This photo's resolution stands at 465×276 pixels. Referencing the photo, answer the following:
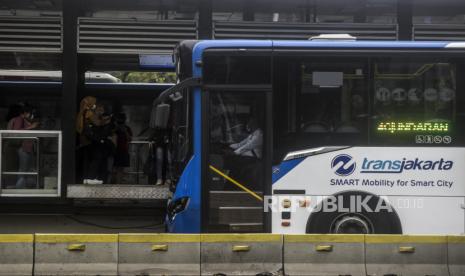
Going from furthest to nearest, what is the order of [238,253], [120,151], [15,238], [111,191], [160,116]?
[120,151] < [111,191] < [160,116] < [238,253] < [15,238]

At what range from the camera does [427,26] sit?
12016 millimetres

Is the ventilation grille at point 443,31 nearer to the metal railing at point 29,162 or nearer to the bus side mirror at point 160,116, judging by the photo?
the bus side mirror at point 160,116

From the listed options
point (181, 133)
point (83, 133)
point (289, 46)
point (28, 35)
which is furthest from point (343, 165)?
point (28, 35)

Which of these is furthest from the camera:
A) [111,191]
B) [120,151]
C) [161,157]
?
[120,151]

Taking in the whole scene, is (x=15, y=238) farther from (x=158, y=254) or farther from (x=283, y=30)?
(x=283, y=30)

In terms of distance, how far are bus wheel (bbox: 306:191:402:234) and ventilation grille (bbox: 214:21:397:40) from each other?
16.5ft

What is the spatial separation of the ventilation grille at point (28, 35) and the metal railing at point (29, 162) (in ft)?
5.70

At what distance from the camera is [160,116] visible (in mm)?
7719

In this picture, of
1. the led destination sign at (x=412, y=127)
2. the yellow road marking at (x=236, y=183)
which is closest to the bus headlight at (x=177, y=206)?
the yellow road marking at (x=236, y=183)

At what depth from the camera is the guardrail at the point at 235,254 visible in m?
6.94

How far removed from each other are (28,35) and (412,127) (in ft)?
26.4

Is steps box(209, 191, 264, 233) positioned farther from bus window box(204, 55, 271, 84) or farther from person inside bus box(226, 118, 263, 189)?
bus window box(204, 55, 271, 84)

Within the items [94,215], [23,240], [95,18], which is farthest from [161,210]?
[23,240]

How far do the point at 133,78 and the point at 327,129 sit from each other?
8367 millimetres
